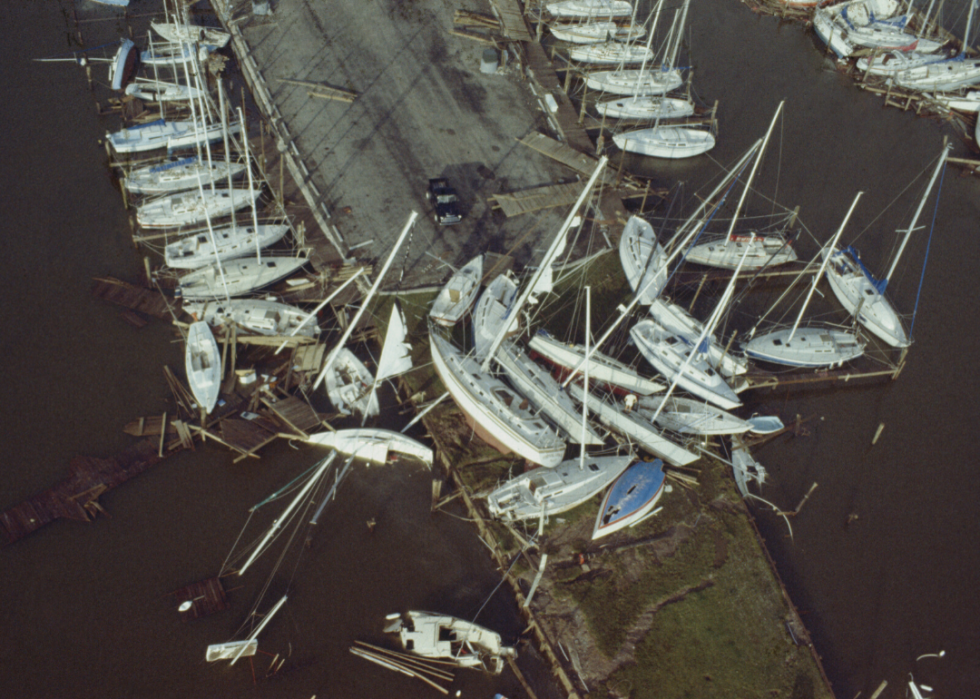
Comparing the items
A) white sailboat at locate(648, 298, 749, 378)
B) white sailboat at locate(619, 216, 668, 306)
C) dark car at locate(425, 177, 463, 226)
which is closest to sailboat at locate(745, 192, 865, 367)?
white sailboat at locate(648, 298, 749, 378)

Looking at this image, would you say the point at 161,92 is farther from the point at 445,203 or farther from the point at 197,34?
the point at 445,203

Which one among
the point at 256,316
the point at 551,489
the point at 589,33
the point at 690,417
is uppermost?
the point at 589,33

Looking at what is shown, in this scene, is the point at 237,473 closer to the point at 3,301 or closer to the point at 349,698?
the point at 349,698

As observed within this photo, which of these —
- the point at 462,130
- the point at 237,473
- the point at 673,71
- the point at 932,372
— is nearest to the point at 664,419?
the point at 932,372

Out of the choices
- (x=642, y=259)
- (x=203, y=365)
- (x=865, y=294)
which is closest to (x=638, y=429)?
(x=642, y=259)

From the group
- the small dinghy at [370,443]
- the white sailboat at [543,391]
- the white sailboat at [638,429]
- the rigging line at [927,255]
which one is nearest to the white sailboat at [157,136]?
the small dinghy at [370,443]
